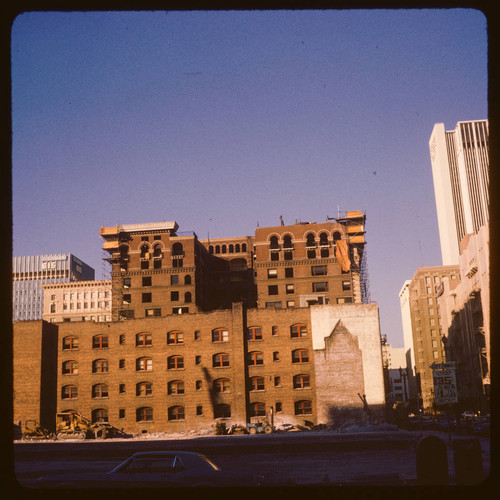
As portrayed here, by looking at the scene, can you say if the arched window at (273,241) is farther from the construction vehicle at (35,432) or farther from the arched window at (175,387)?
the construction vehicle at (35,432)

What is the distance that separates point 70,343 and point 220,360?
16.8 m

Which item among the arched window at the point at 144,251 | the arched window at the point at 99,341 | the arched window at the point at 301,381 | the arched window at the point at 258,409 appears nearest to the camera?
the arched window at the point at 258,409

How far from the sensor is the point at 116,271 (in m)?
84.8

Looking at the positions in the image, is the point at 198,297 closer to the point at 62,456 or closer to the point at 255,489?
the point at 62,456

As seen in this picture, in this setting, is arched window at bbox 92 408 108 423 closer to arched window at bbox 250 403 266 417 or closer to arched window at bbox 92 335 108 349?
arched window at bbox 92 335 108 349

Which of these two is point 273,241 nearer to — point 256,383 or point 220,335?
point 220,335

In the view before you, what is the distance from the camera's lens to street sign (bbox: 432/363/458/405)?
45.9ft

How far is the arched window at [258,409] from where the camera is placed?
196ft

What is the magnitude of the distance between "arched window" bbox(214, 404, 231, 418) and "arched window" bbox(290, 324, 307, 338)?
10153 millimetres

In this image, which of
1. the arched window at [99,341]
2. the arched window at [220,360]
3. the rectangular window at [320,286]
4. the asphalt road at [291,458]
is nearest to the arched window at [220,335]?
the arched window at [220,360]

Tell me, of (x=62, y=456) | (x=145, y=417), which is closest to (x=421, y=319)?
(x=145, y=417)

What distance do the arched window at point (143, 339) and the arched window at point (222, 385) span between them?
8.39 m

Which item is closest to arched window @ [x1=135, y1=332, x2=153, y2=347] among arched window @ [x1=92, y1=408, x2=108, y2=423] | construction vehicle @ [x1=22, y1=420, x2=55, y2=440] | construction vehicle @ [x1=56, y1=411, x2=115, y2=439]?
arched window @ [x1=92, y1=408, x2=108, y2=423]

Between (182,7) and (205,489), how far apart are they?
5.24 metres
